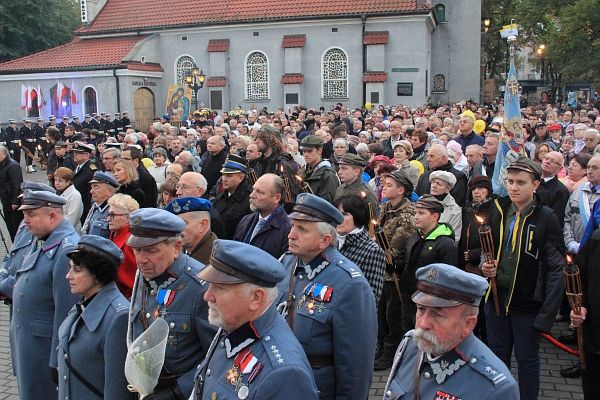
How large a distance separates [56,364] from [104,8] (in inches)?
1601

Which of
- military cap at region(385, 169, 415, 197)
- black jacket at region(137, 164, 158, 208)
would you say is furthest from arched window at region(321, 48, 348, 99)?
military cap at region(385, 169, 415, 197)

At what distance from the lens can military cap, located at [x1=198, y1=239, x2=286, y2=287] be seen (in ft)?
9.03

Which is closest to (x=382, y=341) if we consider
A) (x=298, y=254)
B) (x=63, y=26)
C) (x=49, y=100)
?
(x=298, y=254)

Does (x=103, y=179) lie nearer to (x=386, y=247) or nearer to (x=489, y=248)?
(x=386, y=247)

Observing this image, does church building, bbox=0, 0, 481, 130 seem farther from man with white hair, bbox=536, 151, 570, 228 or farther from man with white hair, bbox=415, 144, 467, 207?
man with white hair, bbox=536, 151, 570, 228

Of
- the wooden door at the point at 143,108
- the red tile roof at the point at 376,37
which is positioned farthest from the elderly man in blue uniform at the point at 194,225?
the wooden door at the point at 143,108


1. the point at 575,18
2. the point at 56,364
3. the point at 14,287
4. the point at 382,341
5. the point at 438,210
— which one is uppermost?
the point at 575,18

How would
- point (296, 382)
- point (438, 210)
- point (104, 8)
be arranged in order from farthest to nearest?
point (104, 8) < point (438, 210) < point (296, 382)

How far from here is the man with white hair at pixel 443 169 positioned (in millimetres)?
7961

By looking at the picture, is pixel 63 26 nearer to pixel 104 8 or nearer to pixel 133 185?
pixel 104 8

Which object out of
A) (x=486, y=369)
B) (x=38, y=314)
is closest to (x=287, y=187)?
(x=38, y=314)

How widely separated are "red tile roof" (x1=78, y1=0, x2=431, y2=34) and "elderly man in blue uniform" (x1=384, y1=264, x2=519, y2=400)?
102ft

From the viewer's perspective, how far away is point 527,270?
192 inches

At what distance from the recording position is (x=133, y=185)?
8.16 metres
